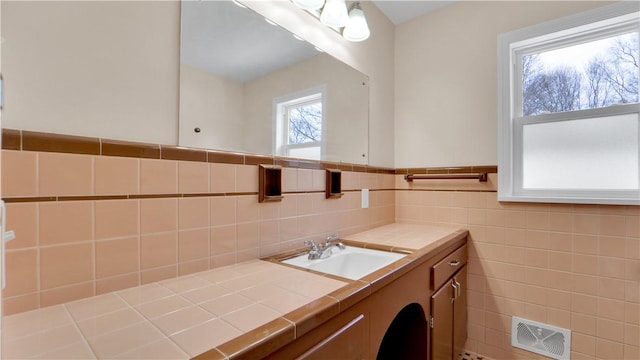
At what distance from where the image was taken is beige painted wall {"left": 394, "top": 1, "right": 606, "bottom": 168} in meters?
1.97

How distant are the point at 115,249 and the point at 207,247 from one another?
0.96ft

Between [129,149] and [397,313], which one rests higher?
[129,149]

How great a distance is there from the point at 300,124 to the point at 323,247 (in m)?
0.64

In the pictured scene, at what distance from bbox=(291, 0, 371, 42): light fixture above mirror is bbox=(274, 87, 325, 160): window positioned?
355 mm

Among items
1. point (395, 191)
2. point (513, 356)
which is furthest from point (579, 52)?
point (513, 356)

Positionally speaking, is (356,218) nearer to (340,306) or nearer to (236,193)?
(236,193)

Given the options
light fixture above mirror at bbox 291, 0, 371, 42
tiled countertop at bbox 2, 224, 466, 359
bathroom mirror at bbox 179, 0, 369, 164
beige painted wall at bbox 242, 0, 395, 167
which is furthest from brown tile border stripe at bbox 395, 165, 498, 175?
tiled countertop at bbox 2, 224, 466, 359

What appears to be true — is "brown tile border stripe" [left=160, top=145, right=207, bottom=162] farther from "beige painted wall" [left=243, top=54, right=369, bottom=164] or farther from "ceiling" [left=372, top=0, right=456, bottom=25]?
"ceiling" [left=372, top=0, right=456, bottom=25]

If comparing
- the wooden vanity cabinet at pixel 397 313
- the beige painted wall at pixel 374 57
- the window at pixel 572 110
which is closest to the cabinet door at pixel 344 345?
the wooden vanity cabinet at pixel 397 313

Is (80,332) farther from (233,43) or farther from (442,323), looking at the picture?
(442,323)

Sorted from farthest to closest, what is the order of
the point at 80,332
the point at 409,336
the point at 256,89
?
the point at 409,336 < the point at 256,89 < the point at 80,332

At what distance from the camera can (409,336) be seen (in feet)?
4.85

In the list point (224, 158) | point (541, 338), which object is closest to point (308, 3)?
point (224, 158)

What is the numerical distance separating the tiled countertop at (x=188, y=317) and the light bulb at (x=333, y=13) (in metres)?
1.29
